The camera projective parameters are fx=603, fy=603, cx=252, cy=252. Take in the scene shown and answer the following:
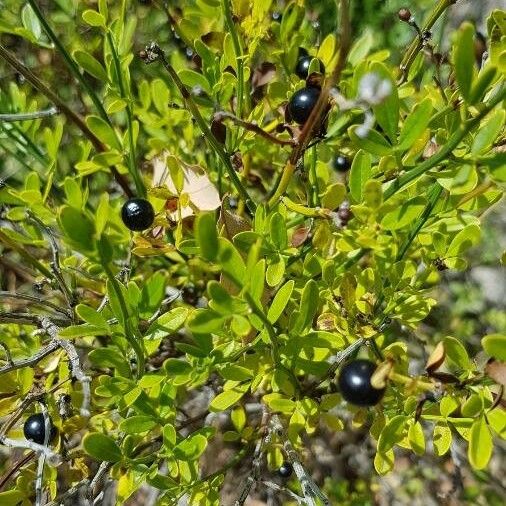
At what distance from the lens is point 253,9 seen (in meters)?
1.15

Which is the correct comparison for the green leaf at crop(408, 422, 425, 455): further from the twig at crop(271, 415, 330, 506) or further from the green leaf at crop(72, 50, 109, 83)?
the green leaf at crop(72, 50, 109, 83)

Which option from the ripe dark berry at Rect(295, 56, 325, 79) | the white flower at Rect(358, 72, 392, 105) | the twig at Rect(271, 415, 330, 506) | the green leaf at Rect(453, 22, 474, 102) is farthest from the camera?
the ripe dark berry at Rect(295, 56, 325, 79)

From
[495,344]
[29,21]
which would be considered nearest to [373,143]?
[495,344]

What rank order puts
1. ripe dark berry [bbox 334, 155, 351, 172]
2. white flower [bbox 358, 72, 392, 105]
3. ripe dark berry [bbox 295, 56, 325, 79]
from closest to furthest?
white flower [bbox 358, 72, 392, 105]
ripe dark berry [bbox 295, 56, 325, 79]
ripe dark berry [bbox 334, 155, 351, 172]

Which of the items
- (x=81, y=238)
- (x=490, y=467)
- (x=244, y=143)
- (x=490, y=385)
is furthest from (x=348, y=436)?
(x=81, y=238)

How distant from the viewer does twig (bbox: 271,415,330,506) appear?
982mm

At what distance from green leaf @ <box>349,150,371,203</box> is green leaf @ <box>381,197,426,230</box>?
0.06 m

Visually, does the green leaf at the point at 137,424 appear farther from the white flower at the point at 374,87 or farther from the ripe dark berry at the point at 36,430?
the white flower at the point at 374,87

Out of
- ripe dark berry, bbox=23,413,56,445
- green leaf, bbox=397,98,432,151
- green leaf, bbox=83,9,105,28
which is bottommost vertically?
ripe dark berry, bbox=23,413,56,445

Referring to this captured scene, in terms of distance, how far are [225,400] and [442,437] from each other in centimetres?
34

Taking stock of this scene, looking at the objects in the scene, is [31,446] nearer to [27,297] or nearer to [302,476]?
[27,297]

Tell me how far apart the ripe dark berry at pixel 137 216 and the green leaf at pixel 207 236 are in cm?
47

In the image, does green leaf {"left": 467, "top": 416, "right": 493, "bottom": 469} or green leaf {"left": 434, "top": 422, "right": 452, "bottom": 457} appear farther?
green leaf {"left": 434, "top": 422, "right": 452, "bottom": 457}

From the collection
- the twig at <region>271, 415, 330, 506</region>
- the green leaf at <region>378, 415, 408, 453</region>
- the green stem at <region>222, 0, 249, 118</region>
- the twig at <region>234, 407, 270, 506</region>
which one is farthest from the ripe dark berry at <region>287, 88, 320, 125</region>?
the twig at <region>234, 407, 270, 506</region>
